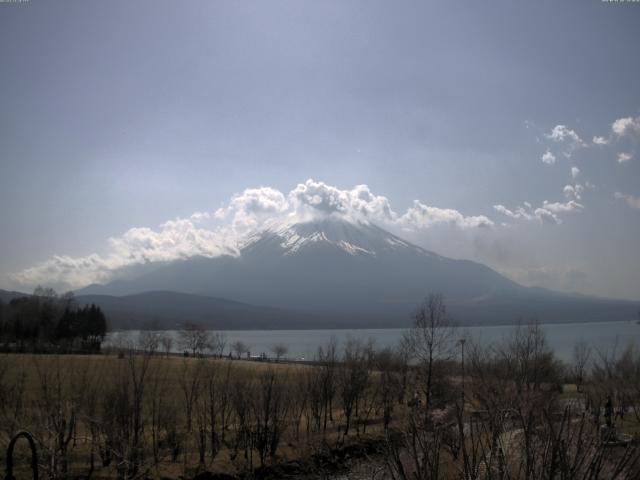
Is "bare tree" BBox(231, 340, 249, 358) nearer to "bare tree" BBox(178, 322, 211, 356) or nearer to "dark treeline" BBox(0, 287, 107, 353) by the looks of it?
"bare tree" BBox(178, 322, 211, 356)

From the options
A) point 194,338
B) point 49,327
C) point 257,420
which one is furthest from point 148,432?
point 194,338

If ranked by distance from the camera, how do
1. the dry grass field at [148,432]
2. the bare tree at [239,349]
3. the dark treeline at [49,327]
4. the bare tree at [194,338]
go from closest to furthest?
the dry grass field at [148,432], the dark treeline at [49,327], the bare tree at [194,338], the bare tree at [239,349]

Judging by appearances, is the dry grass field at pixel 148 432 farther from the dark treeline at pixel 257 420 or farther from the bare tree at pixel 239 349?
the bare tree at pixel 239 349

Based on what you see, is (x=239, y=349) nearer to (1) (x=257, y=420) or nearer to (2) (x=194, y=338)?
(2) (x=194, y=338)

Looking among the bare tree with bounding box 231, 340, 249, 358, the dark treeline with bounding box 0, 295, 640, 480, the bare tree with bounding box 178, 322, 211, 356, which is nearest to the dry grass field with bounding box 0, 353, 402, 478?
the dark treeline with bounding box 0, 295, 640, 480

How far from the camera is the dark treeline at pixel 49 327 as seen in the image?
9044 cm

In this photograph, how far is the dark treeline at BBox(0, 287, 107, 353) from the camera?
90.4 m

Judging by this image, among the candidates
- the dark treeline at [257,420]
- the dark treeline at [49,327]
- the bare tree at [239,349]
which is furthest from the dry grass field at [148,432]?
the bare tree at [239,349]

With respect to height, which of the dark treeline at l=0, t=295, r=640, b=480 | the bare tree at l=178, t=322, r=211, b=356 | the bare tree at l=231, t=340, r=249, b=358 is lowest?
the bare tree at l=231, t=340, r=249, b=358

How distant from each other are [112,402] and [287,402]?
442 inches

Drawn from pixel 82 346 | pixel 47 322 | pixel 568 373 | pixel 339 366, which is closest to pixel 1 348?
pixel 82 346

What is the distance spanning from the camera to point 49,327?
3994 inches

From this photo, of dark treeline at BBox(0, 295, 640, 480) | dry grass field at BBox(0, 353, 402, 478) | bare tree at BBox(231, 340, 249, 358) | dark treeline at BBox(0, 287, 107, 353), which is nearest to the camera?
dark treeline at BBox(0, 295, 640, 480)

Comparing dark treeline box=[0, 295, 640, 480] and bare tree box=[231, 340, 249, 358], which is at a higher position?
dark treeline box=[0, 295, 640, 480]
